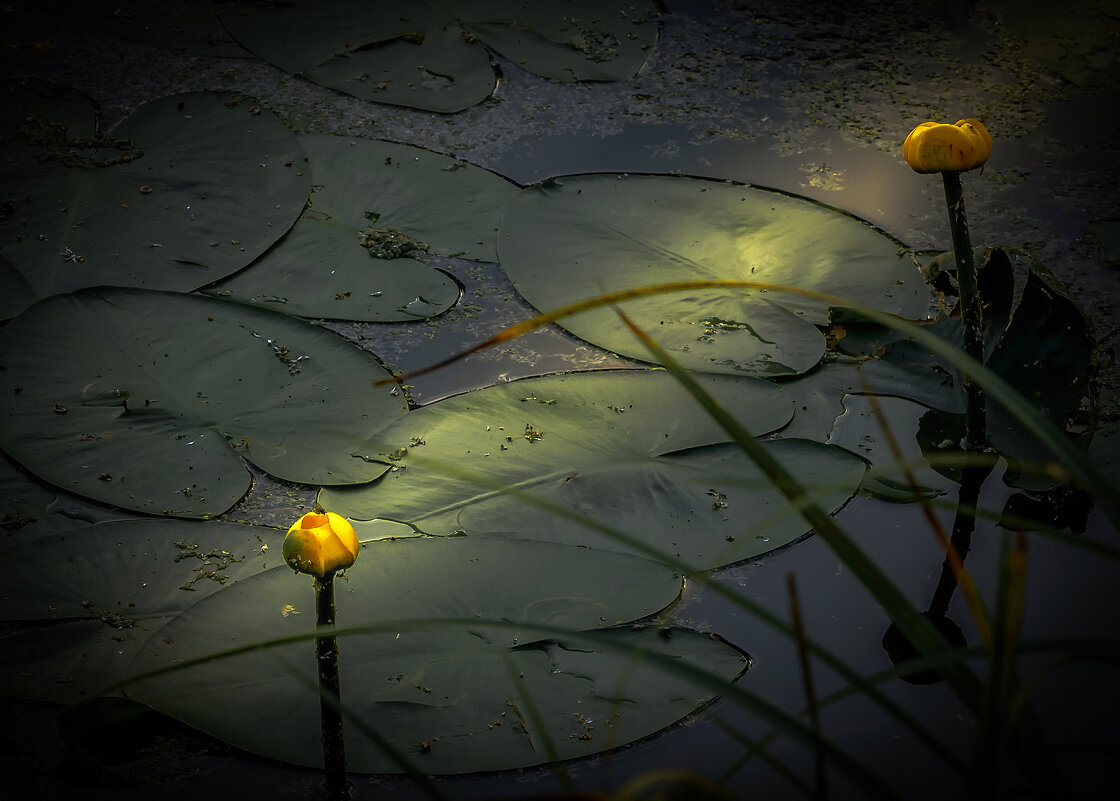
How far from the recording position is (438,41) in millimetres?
2754

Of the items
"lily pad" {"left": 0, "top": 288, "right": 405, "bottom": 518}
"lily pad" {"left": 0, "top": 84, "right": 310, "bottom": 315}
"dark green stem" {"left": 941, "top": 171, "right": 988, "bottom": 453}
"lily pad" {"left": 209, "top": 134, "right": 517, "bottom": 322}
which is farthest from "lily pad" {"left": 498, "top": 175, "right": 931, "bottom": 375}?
"lily pad" {"left": 0, "top": 84, "right": 310, "bottom": 315}

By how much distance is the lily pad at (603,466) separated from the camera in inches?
59.8

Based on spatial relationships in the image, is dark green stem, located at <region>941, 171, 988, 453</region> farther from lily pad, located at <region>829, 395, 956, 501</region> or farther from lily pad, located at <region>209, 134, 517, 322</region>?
lily pad, located at <region>209, 134, 517, 322</region>

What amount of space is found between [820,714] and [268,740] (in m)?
0.72

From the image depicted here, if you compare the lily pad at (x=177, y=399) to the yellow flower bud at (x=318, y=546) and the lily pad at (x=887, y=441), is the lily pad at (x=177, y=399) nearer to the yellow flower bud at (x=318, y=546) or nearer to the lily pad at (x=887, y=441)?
the yellow flower bud at (x=318, y=546)

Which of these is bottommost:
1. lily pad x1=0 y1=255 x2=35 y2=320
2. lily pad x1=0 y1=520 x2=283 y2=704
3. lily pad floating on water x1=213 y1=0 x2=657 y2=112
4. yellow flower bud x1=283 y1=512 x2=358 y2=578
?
lily pad x1=0 y1=520 x2=283 y2=704

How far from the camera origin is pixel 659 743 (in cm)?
123

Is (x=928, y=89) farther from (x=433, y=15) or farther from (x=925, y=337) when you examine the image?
(x=925, y=337)

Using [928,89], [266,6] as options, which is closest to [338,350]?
[266,6]

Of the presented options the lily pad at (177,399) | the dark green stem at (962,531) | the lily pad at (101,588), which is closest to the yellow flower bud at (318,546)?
the lily pad at (101,588)

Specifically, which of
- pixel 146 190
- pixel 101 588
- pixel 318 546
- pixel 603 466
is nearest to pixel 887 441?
pixel 603 466

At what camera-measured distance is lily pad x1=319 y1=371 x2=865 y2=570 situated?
1.52m

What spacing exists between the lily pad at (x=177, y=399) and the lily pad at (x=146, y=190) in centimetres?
16

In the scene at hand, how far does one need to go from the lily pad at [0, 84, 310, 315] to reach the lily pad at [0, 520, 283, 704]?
681 mm
